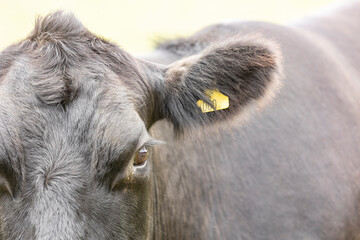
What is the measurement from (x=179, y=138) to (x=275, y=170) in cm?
107

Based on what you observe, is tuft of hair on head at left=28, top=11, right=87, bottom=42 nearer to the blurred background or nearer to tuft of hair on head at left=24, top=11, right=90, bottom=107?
tuft of hair on head at left=24, top=11, right=90, bottom=107

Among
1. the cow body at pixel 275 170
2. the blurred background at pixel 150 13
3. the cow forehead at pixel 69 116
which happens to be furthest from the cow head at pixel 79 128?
the blurred background at pixel 150 13

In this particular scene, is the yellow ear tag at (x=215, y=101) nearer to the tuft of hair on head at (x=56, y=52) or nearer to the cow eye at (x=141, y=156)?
the cow eye at (x=141, y=156)

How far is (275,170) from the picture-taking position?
4383 mm

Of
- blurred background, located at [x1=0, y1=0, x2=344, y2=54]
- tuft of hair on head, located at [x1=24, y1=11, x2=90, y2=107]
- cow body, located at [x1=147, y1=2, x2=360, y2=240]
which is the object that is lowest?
blurred background, located at [x1=0, y1=0, x2=344, y2=54]

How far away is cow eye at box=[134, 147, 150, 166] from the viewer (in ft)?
10.0

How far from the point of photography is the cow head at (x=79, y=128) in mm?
2668

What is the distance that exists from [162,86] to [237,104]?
0.53 metres

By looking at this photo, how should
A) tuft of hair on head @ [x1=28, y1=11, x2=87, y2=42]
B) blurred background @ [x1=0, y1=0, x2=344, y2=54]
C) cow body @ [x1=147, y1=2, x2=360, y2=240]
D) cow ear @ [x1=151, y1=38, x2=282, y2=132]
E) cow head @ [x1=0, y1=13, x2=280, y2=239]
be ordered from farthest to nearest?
blurred background @ [x1=0, y1=0, x2=344, y2=54]
cow body @ [x1=147, y1=2, x2=360, y2=240]
cow ear @ [x1=151, y1=38, x2=282, y2=132]
tuft of hair on head @ [x1=28, y1=11, x2=87, y2=42]
cow head @ [x1=0, y1=13, x2=280, y2=239]

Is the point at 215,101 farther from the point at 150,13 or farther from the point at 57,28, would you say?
the point at 150,13

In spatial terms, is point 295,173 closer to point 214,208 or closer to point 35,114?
point 214,208

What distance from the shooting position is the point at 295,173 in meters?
4.41

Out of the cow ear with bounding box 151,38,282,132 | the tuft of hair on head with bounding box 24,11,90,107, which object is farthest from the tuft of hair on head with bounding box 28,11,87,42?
the cow ear with bounding box 151,38,282,132

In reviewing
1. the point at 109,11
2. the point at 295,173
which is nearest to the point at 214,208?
the point at 295,173
